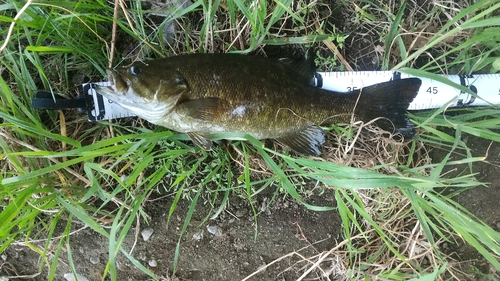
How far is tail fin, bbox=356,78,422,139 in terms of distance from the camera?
2.48 metres

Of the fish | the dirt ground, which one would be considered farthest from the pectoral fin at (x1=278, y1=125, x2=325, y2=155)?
the dirt ground

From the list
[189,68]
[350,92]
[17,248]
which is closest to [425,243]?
[350,92]

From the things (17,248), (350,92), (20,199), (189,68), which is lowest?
(17,248)

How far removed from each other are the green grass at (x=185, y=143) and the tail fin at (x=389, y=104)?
121 millimetres

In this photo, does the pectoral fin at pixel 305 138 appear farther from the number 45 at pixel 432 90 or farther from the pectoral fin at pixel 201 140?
the number 45 at pixel 432 90

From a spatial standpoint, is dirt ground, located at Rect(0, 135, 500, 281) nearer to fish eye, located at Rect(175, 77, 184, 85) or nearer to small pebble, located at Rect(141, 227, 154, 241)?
small pebble, located at Rect(141, 227, 154, 241)

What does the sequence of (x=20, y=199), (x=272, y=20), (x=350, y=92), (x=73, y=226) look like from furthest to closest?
(x=73, y=226), (x=350, y=92), (x=272, y=20), (x=20, y=199)

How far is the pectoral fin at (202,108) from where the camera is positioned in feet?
7.44

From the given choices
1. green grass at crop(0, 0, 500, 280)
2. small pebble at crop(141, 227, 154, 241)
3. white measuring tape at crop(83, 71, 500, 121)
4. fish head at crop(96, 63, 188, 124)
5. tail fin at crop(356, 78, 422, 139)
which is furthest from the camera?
small pebble at crop(141, 227, 154, 241)

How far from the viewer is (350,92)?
2525 mm

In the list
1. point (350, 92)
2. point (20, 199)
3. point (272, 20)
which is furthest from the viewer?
point (350, 92)

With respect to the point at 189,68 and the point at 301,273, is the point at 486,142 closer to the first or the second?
the point at 301,273

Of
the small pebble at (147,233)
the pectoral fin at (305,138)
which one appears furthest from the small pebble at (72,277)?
the pectoral fin at (305,138)

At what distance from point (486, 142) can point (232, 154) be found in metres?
1.92
